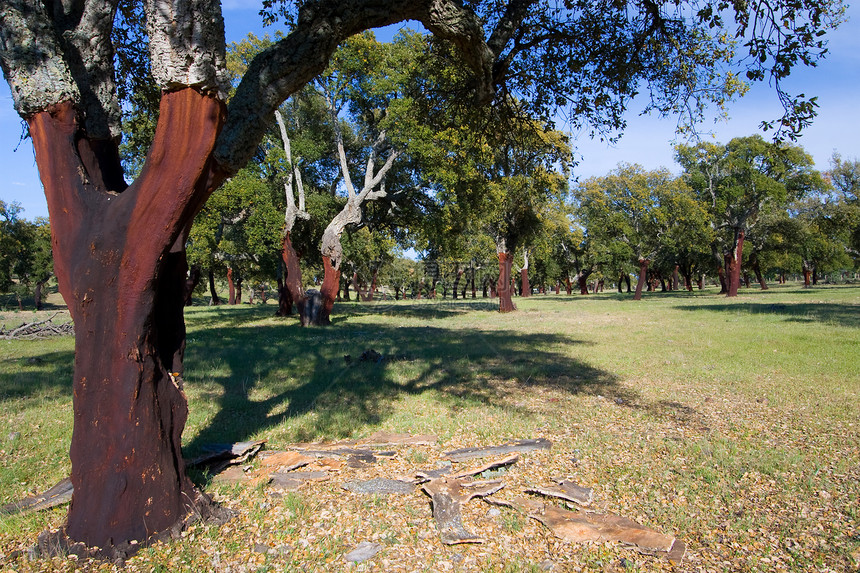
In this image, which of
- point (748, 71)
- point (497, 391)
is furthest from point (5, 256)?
point (748, 71)

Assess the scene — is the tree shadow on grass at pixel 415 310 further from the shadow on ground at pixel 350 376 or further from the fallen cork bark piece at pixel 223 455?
the fallen cork bark piece at pixel 223 455

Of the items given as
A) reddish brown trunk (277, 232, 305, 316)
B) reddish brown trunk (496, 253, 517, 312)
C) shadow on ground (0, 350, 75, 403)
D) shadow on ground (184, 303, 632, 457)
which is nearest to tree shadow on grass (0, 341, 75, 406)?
shadow on ground (0, 350, 75, 403)

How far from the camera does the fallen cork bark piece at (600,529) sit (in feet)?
11.6

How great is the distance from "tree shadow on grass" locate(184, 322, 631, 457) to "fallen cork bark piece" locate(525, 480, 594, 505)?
2.70m

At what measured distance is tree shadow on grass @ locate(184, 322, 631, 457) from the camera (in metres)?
6.77

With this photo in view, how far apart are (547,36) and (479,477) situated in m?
5.76

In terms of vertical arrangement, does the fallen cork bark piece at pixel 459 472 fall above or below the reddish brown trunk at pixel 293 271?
below

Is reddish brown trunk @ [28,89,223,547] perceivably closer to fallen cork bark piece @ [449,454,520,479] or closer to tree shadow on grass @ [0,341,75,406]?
fallen cork bark piece @ [449,454,520,479]

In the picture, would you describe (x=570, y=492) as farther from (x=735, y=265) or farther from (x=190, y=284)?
(x=735, y=265)

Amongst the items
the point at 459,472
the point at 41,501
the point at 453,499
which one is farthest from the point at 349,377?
the point at 41,501

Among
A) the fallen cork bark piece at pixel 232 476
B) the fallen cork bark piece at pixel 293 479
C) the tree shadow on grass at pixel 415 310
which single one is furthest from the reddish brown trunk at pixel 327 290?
the fallen cork bark piece at pixel 293 479

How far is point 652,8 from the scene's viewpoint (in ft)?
23.3

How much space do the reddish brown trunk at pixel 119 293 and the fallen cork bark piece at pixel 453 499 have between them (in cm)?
201

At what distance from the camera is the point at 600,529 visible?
3789 millimetres
